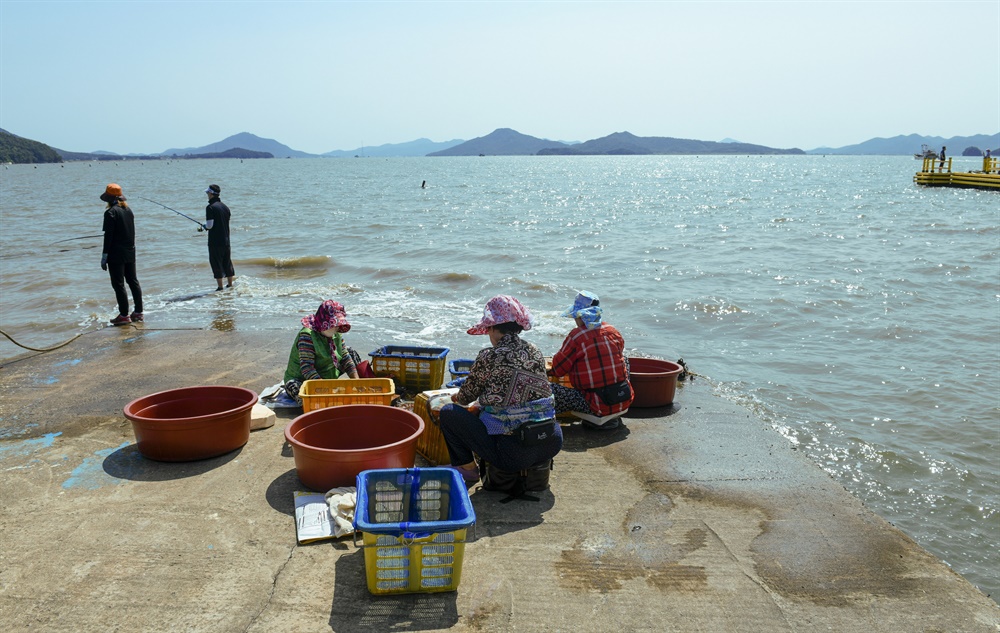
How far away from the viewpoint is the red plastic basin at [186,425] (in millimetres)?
5031

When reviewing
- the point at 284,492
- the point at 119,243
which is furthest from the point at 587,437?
the point at 119,243

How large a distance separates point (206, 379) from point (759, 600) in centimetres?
610

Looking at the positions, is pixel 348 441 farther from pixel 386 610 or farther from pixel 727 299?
pixel 727 299

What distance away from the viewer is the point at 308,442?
199 inches

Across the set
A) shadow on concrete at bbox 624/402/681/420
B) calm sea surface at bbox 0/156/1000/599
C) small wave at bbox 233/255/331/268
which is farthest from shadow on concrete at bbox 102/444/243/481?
small wave at bbox 233/255/331/268

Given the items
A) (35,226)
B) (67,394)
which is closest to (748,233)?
(67,394)

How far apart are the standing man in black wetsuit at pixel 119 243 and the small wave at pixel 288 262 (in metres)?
9.26

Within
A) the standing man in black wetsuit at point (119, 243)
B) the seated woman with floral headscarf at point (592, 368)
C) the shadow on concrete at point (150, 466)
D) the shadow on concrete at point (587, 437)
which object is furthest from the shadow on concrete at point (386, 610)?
the standing man in black wetsuit at point (119, 243)

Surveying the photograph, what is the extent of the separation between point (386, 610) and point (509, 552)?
0.89 meters

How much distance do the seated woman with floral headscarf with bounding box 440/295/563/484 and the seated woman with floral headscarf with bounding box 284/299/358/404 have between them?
5.60 feet

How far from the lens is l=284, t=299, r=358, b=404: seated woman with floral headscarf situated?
19.6 feet

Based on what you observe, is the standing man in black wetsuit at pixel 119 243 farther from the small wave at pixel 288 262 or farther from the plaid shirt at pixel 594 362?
the small wave at pixel 288 262

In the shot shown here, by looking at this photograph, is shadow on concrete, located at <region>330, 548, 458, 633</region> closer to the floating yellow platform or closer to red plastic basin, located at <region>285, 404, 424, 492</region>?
red plastic basin, located at <region>285, 404, 424, 492</region>

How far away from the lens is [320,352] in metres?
6.16
